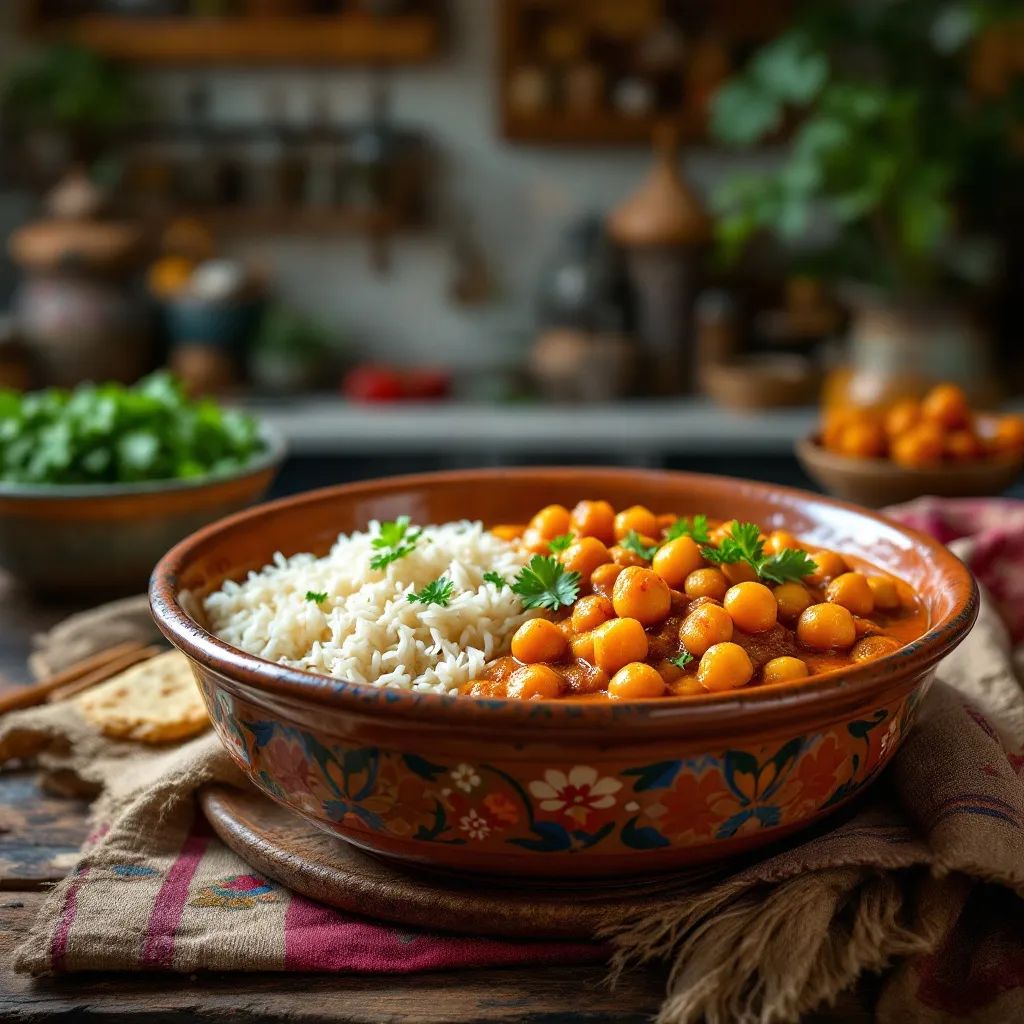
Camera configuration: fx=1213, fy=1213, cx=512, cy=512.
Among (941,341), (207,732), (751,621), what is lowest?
(941,341)

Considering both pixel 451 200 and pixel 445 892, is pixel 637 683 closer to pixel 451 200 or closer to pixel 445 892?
pixel 445 892

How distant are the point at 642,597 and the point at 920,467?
1081 millimetres

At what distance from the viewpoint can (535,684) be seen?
3.29ft

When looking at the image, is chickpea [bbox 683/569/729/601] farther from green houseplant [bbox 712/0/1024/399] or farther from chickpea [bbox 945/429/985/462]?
green houseplant [bbox 712/0/1024/399]

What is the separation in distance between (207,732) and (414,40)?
3.76 meters

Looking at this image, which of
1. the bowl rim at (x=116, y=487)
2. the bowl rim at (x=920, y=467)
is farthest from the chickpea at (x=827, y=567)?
the bowl rim at (x=116, y=487)

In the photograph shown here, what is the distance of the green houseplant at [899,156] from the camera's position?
12.4 ft

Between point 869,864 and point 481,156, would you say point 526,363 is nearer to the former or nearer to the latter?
point 481,156

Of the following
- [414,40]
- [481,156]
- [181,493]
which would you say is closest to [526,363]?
[481,156]

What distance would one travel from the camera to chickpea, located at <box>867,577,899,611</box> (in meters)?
1.21

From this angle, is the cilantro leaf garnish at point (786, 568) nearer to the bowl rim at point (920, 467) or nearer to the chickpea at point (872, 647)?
the chickpea at point (872, 647)

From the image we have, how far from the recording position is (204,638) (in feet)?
3.22

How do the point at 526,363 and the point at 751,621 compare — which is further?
the point at 526,363

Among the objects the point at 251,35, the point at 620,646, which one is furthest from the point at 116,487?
the point at 251,35
